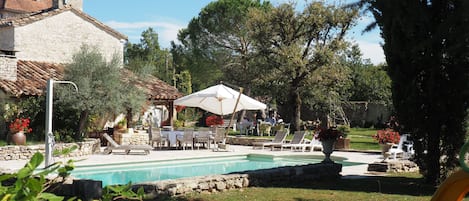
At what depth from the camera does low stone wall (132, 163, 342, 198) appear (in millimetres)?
8586

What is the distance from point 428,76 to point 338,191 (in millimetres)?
2586

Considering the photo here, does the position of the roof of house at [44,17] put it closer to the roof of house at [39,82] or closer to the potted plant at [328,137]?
the roof of house at [39,82]

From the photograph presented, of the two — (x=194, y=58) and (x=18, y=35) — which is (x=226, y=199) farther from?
(x=194, y=58)

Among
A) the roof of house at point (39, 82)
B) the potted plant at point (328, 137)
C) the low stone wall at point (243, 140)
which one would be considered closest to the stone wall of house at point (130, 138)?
the roof of house at point (39, 82)

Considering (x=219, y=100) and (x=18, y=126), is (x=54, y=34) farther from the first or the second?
(x=219, y=100)

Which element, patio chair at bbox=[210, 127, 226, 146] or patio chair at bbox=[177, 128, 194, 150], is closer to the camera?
patio chair at bbox=[177, 128, 194, 150]

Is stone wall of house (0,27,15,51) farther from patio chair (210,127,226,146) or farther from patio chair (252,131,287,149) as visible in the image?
patio chair (252,131,287,149)

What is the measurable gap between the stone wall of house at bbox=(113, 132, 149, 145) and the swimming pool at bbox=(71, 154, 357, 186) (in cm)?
573

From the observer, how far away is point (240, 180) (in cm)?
979

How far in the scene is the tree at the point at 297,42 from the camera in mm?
28953

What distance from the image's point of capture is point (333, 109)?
32.8 meters

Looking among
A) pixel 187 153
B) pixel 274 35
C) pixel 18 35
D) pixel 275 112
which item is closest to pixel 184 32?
pixel 275 112

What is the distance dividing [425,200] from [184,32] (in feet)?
121

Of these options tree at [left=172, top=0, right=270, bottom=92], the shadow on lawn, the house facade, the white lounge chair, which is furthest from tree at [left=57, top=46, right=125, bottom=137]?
tree at [left=172, top=0, right=270, bottom=92]
